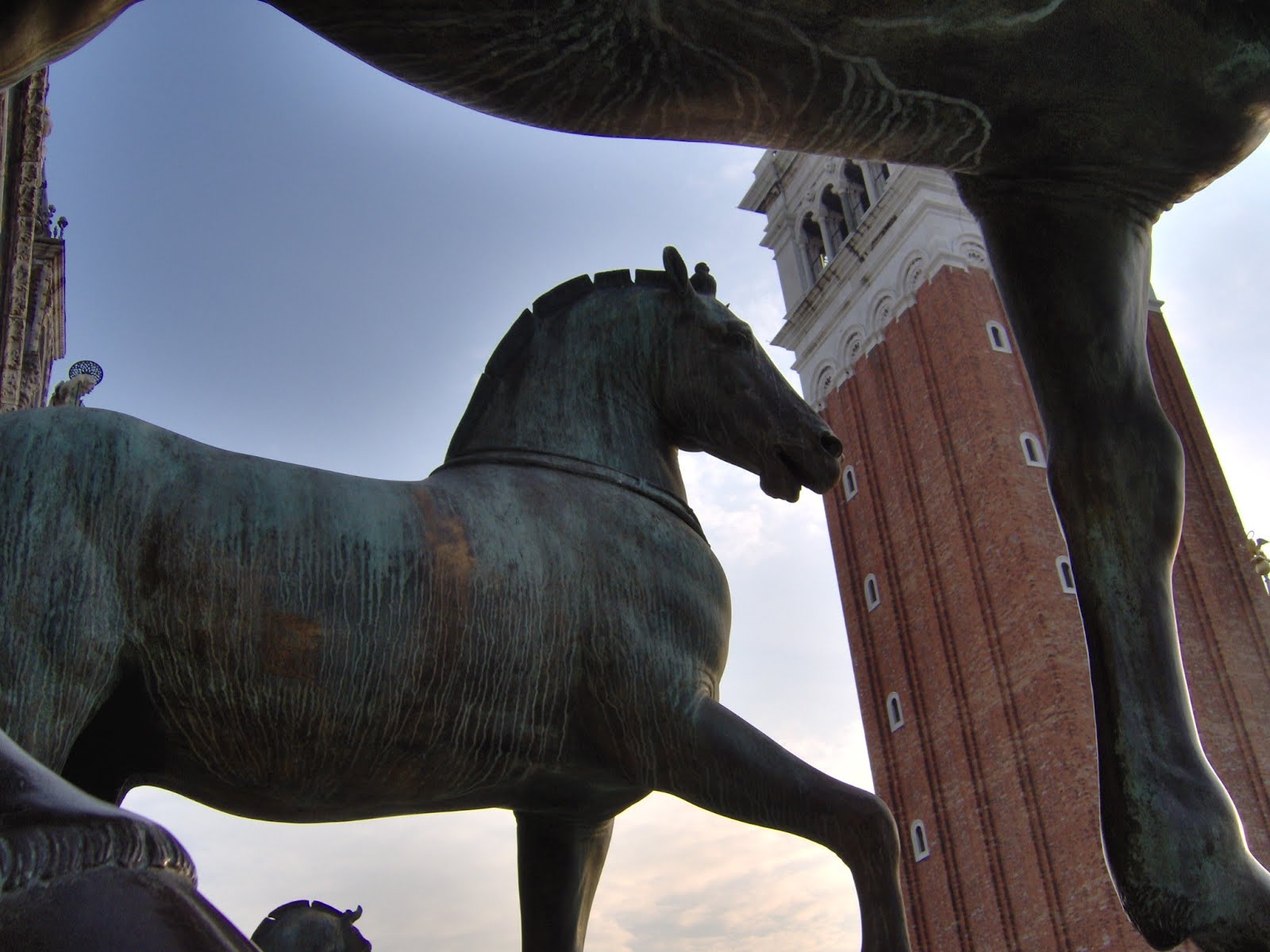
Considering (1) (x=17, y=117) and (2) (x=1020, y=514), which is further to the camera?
(2) (x=1020, y=514)

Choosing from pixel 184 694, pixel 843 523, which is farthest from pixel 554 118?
pixel 843 523

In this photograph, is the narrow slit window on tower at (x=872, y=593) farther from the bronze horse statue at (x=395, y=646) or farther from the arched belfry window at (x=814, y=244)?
the bronze horse statue at (x=395, y=646)

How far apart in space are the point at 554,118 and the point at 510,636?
89 cm

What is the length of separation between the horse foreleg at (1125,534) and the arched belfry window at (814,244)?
28.5 meters

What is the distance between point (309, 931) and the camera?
8.66 feet

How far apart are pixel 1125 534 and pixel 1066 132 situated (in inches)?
19.4

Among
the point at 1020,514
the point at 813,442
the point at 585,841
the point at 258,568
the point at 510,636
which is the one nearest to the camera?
the point at 258,568

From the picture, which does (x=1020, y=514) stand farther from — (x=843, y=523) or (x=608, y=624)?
(x=608, y=624)

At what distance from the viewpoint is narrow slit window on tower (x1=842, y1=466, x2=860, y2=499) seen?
2642 centimetres

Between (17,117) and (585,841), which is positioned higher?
(17,117)

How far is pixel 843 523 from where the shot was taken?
2662 centimetres

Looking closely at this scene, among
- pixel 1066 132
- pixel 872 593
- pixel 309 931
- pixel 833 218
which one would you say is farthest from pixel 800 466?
pixel 833 218

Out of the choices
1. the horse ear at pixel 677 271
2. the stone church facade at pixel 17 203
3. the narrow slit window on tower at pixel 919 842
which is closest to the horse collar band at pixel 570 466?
the horse ear at pixel 677 271

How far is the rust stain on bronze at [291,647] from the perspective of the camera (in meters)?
1.79
